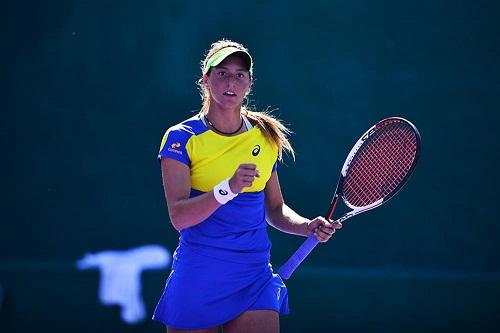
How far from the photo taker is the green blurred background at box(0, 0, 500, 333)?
561cm

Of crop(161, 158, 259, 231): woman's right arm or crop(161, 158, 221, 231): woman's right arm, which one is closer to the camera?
crop(161, 158, 259, 231): woman's right arm

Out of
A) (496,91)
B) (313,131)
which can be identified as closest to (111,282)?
(313,131)

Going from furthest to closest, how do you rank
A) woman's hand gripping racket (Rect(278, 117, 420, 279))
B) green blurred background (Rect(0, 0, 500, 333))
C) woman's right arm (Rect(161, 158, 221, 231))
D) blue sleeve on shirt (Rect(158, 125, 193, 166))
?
green blurred background (Rect(0, 0, 500, 333)) < woman's hand gripping racket (Rect(278, 117, 420, 279)) < blue sleeve on shirt (Rect(158, 125, 193, 166)) < woman's right arm (Rect(161, 158, 221, 231))

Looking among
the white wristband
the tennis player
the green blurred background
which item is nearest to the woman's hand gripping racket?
the tennis player

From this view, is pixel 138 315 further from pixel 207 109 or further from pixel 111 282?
pixel 207 109

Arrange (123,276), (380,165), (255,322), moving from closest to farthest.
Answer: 1. (255,322)
2. (380,165)
3. (123,276)

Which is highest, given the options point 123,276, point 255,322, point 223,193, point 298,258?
point 123,276

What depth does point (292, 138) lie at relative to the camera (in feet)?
18.6

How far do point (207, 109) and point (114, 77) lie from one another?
2400 mm

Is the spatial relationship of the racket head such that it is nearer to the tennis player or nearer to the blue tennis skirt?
the tennis player

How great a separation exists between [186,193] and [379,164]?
2.99 feet

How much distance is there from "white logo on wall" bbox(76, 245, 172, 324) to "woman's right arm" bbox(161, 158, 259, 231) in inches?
101

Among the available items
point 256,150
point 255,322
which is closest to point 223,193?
point 256,150

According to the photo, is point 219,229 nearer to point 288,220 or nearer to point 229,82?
point 288,220
